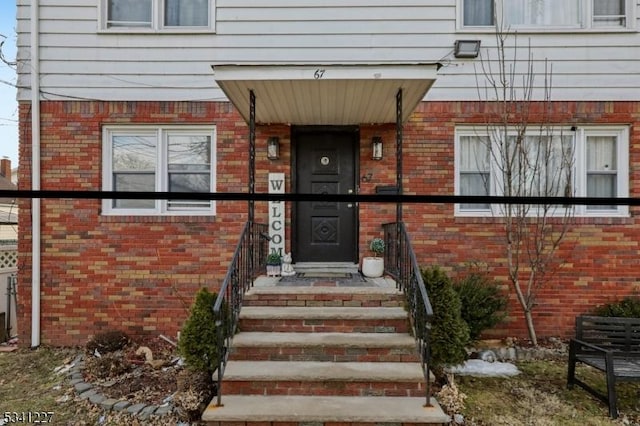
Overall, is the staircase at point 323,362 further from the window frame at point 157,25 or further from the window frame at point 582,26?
the window frame at point 582,26

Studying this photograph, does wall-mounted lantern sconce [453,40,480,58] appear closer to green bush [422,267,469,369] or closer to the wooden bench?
green bush [422,267,469,369]

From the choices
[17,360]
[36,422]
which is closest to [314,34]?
[36,422]

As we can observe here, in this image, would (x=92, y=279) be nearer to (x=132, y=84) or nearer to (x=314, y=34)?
(x=132, y=84)

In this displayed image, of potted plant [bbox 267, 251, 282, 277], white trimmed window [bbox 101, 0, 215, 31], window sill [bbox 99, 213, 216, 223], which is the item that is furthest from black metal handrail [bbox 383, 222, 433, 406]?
white trimmed window [bbox 101, 0, 215, 31]

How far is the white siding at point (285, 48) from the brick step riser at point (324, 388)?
3952mm

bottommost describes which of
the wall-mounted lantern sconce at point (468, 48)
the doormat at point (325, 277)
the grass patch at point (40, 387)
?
the grass patch at point (40, 387)

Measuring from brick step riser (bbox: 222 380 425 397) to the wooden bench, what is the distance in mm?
1858

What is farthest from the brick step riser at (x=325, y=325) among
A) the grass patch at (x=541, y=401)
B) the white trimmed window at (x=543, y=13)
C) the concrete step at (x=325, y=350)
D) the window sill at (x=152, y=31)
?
the white trimmed window at (x=543, y=13)

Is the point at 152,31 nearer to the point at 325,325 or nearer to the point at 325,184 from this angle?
the point at 325,184

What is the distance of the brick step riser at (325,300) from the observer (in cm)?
428

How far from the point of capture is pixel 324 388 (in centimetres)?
350

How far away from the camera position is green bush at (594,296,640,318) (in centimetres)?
503

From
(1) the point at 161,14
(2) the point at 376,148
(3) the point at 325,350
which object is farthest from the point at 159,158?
(3) the point at 325,350

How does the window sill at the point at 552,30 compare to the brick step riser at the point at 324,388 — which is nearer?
the brick step riser at the point at 324,388
